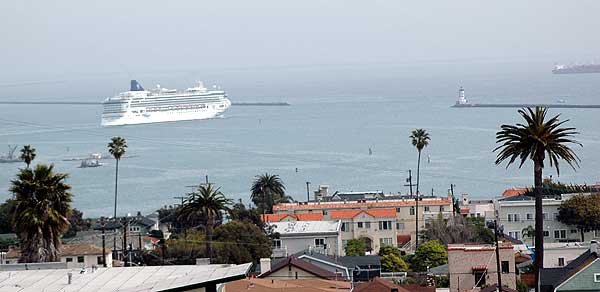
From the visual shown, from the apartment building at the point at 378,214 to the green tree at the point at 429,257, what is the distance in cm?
1051

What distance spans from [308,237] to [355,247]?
2472 mm

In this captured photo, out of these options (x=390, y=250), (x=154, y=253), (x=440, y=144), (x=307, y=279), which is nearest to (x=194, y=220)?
(x=154, y=253)

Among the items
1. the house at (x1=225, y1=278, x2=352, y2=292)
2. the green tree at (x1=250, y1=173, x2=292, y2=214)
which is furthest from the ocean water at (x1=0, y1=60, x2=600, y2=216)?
the house at (x1=225, y1=278, x2=352, y2=292)

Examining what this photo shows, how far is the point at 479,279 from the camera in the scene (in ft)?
112

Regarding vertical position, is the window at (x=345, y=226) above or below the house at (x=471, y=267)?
above

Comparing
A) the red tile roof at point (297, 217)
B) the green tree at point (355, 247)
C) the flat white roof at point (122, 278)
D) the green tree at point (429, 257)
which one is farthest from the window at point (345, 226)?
the flat white roof at point (122, 278)

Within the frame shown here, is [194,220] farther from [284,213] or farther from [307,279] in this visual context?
[307,279]

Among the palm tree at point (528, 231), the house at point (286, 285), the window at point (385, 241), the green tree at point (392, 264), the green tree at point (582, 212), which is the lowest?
the green tree at point (392, 264)

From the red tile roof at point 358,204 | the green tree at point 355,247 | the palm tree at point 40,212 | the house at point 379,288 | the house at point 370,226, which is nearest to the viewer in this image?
the palm tree at point 40,212

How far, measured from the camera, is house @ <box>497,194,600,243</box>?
55500 mm

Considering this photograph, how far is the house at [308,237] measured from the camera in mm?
51688

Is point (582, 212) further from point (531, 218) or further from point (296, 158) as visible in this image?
point (296, 158)

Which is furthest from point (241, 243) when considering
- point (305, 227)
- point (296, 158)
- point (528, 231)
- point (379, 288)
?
point (296, 158)

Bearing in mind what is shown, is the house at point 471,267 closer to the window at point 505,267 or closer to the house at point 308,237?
the window at point 505,267
